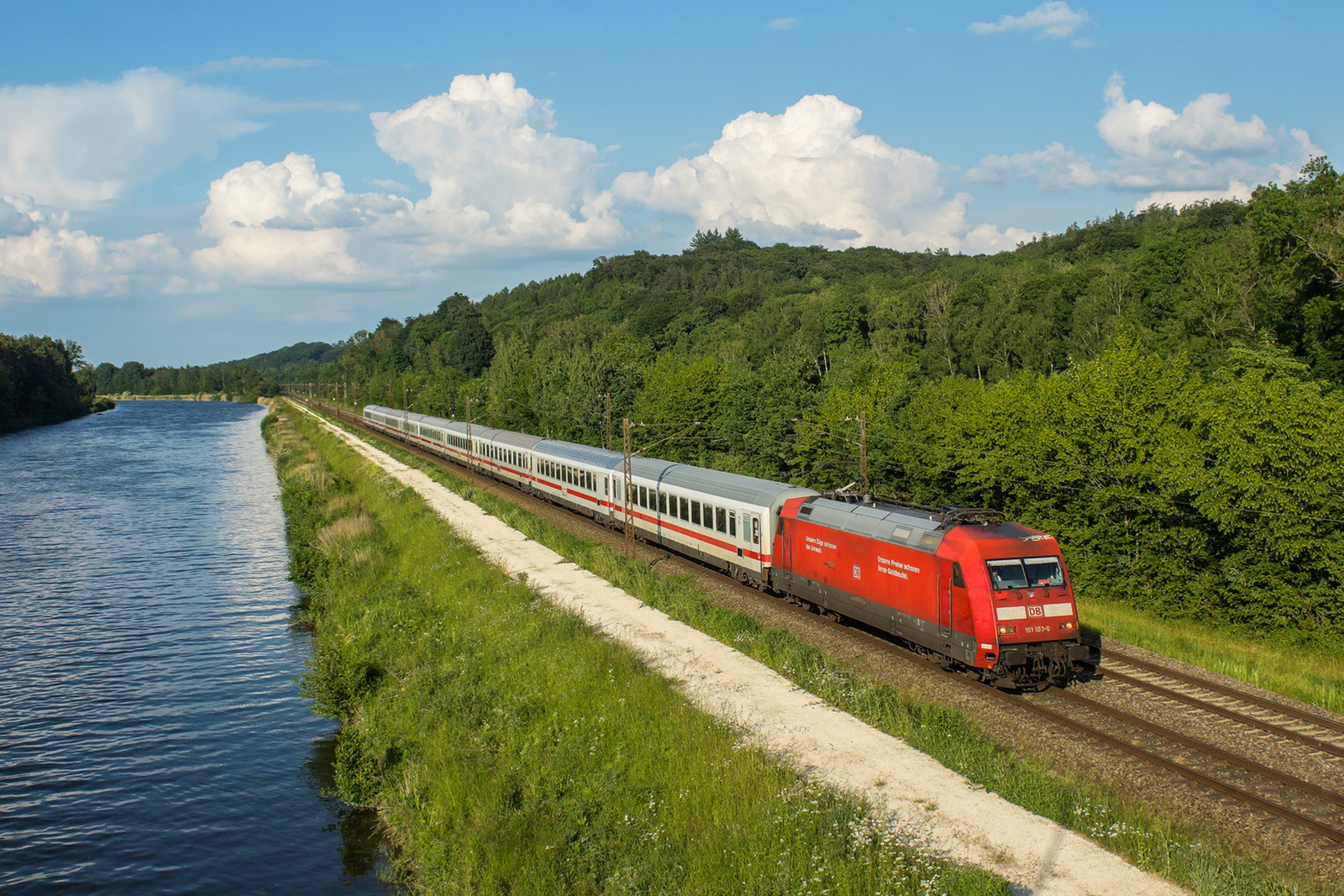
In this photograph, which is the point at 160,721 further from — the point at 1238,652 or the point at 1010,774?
the point at 1238,652

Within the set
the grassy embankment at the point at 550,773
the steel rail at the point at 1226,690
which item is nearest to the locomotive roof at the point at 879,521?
the steel rail at the point at 1226,690

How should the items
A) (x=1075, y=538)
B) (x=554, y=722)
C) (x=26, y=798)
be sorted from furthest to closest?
(x=1075, y=538) → (x=26, y=798) → (x=554, y=722)

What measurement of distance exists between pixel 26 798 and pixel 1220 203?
111 m

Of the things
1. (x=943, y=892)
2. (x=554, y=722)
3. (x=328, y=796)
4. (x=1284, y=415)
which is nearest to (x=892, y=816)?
(x=943, y=892)

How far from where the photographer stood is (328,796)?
19.1 meters

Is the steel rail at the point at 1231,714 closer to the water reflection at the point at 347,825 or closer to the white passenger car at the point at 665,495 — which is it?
the white passenger car at the point at 665,495

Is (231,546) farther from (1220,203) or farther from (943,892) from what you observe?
(1220,203)

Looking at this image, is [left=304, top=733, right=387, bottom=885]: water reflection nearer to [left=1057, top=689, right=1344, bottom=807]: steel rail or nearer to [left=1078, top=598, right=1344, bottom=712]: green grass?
[left=1057, top=689, right=1344, bottom=807]: steel rail

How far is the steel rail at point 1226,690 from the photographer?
16.9m

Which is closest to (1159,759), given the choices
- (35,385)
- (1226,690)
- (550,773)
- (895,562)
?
(1226,690)

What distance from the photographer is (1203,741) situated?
1592cm

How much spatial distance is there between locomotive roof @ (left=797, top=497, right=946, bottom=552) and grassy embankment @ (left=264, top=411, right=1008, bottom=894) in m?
6.33

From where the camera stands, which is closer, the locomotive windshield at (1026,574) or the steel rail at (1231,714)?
the steel rail at (1231,714)

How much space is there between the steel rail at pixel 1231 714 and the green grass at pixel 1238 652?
8.04ft
